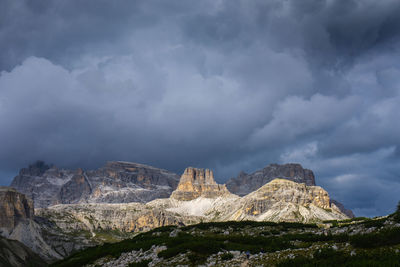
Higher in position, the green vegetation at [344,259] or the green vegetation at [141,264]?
the green vegetation at [344,259]

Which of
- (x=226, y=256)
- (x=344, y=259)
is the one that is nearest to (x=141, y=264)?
(x=226, y=256)

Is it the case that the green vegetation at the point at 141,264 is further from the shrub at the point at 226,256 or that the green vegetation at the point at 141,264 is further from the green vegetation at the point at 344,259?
the green vegetation at the point at 344,259

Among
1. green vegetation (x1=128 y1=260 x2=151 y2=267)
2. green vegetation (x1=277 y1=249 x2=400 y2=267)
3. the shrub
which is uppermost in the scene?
green vegetation (x1=277 y1=249 x2=400 y2=267)

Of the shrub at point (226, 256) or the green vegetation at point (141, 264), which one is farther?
the green vegetation at point (141, 264)

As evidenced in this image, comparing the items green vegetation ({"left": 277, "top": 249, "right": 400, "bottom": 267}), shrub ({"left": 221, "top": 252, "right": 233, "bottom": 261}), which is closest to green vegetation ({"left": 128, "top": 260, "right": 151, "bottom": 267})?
Answer: shrub ({"left": 221, "top": 252, "right": 233, "bottom": 261})

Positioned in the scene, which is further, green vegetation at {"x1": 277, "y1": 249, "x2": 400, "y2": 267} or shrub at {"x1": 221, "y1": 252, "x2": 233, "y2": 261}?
shrub at {"x1": 221, "y1": 252, "x2": 233, "y2": 261}

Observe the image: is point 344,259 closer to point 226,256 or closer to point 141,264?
point 226,256

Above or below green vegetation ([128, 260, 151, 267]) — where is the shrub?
above

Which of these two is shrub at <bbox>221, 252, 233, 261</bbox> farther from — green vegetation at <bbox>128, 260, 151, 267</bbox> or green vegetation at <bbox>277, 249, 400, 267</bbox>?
green vegetation at <bbox>128, 260, 151, 267</bbox>

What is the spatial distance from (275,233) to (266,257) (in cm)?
3921

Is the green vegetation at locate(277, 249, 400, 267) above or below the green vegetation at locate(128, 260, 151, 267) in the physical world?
above

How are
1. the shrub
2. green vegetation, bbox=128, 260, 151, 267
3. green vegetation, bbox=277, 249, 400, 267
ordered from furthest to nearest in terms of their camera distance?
green vegetation, bbox=128, 260, 151, 267
the shrub
green vegetation, bbox=277, 249, 400, 267

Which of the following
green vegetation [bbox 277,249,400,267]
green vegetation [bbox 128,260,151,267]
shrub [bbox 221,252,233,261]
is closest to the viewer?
green vegetation [bbox 277,249,400,267]

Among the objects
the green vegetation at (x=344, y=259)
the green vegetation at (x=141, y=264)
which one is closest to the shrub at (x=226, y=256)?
the green vegetation at (x=344, y=259)
